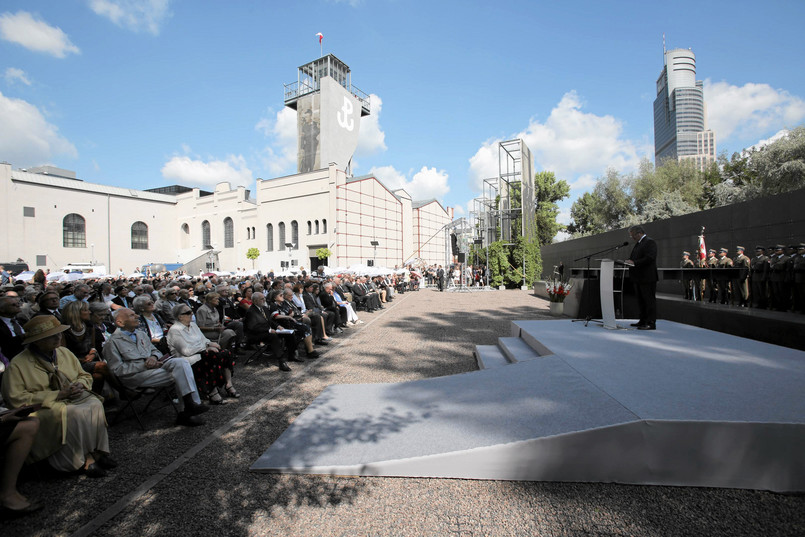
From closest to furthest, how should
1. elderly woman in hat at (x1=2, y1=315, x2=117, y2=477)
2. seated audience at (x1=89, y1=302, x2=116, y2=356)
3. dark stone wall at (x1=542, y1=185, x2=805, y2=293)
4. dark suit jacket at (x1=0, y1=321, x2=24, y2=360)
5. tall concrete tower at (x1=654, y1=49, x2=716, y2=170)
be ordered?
elderly woman in hat at (x1=2, y1=315, x2=117, y2=477) → dark suit jacket at (x1=0, y1=321, x2=24, y2=360) → seated audience at (x1=89, y1=302, x2=116, y2=356) → dark stone wall at (x1=542, y1=185, x2=805, y2=293) → tall concrete tower at (x1=654, y1=49, x2=716, y2=170)

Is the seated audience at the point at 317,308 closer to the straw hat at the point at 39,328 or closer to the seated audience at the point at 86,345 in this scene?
the seated audience at the point at 86,345

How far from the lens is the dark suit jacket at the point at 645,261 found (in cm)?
620

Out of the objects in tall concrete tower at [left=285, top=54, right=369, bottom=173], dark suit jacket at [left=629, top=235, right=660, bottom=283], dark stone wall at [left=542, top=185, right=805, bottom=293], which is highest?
tall concrete tower at [left=285, top=54, right=369, bottom=173]

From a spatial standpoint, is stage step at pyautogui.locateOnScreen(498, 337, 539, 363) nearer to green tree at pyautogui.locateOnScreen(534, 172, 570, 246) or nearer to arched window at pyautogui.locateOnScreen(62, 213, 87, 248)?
green tree at pyautogui.locateOnScreen(534, 172, 570, 246)

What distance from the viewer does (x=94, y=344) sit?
5371 millimetres

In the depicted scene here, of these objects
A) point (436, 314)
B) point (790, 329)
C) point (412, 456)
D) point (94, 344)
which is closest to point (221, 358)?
point (94, 344)

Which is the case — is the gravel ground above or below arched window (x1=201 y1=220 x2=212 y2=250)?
below

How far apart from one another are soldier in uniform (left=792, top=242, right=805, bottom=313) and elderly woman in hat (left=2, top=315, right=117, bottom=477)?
9.22 metres

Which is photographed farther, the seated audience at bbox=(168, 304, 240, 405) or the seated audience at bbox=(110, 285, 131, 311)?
the seated audience at bbox=(110, 285, 131, 311)

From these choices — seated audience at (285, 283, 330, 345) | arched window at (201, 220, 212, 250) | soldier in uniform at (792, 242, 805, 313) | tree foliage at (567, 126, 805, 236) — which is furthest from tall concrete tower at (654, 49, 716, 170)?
seated audience at (285, 283, 330, 345)

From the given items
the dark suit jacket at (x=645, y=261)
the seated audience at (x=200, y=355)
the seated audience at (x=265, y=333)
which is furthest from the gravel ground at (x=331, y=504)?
the dark suit jacket at (x=645, y=261)

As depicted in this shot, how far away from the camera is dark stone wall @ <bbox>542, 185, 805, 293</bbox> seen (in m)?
8.36

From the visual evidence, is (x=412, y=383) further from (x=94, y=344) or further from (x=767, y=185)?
(x=767, y=185)

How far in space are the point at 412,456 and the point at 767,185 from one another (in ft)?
98.7
